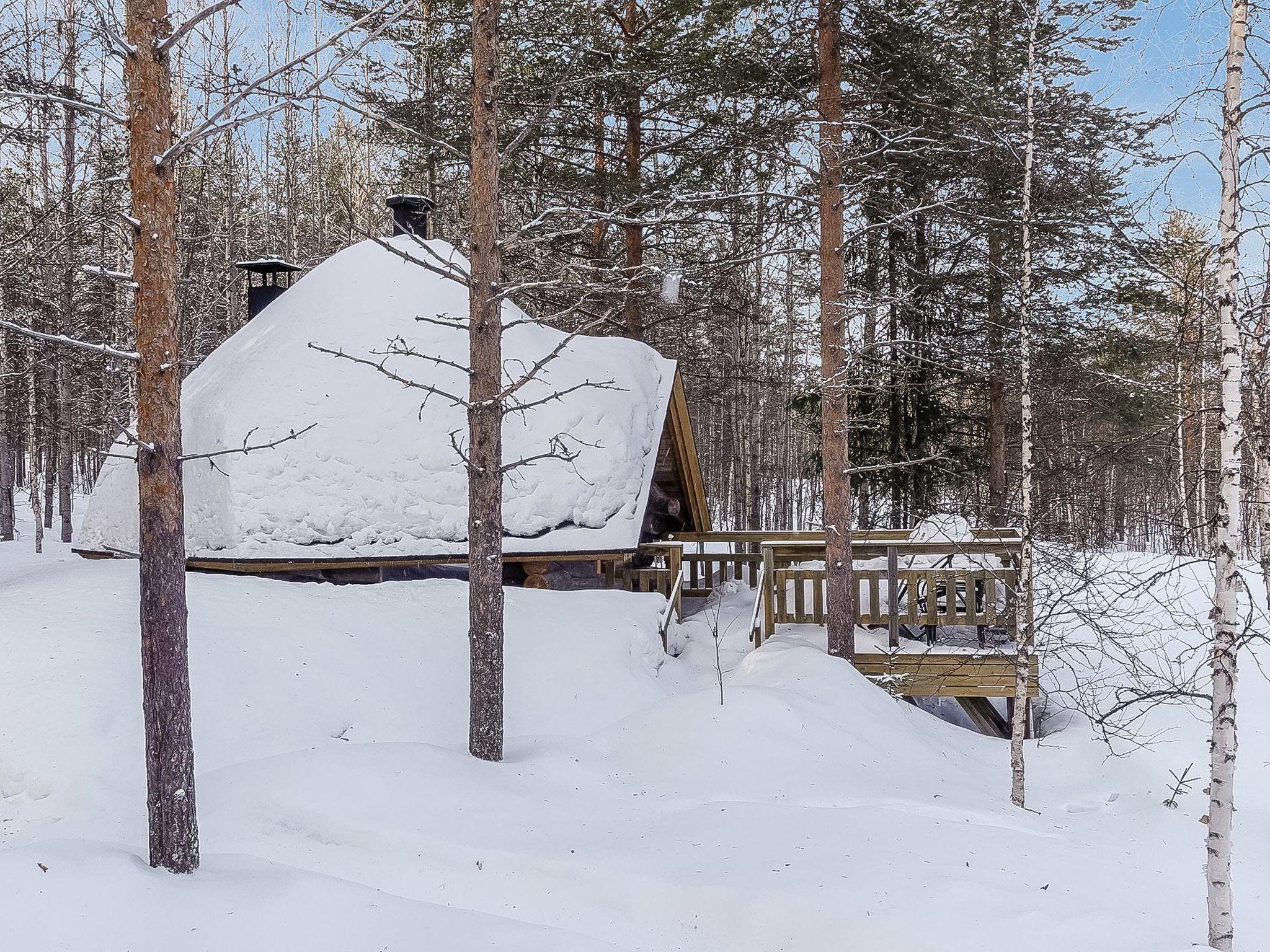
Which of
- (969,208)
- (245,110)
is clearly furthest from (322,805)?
(969,208)

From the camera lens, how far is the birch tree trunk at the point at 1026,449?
793 centimetres

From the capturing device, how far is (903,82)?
1099 cm

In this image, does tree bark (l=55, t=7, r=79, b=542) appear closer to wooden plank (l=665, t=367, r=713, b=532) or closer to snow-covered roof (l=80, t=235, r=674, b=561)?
snow-covered roof (l=80, t=235, r=674, b=561)

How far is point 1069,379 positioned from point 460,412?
29.1ft

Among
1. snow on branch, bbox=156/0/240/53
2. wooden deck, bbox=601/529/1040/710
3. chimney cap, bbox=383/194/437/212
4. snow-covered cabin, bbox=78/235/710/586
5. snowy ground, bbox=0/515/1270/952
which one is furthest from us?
chimney cap, bbox=383/194/437/212

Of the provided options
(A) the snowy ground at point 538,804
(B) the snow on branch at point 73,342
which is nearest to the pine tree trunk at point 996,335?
(A) the snowy ground at point 538,804

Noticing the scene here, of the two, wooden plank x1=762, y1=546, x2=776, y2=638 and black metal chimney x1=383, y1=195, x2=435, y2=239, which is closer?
wooden plank x1=762, y1=546, x2=776, y2=638

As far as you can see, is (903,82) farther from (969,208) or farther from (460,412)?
(460,412)

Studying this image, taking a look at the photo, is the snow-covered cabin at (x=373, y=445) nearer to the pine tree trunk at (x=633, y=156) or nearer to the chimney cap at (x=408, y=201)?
the chimney cap at (x=408, y=201)

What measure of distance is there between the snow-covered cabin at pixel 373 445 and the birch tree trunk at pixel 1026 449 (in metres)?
4.44

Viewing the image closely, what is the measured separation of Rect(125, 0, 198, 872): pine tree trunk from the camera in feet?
15.0

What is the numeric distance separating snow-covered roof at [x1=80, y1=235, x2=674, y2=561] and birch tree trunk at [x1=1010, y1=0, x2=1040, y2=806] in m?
4.60

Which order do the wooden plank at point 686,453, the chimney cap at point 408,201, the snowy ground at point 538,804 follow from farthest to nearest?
the wooden plank at point 686,453 < the chimney cap at point 408,201 < the snowy ground at point 538,804

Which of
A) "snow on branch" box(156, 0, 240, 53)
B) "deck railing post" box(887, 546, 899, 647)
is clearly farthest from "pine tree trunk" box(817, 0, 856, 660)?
"snow on branch" box(156, 0, 240, 53)
